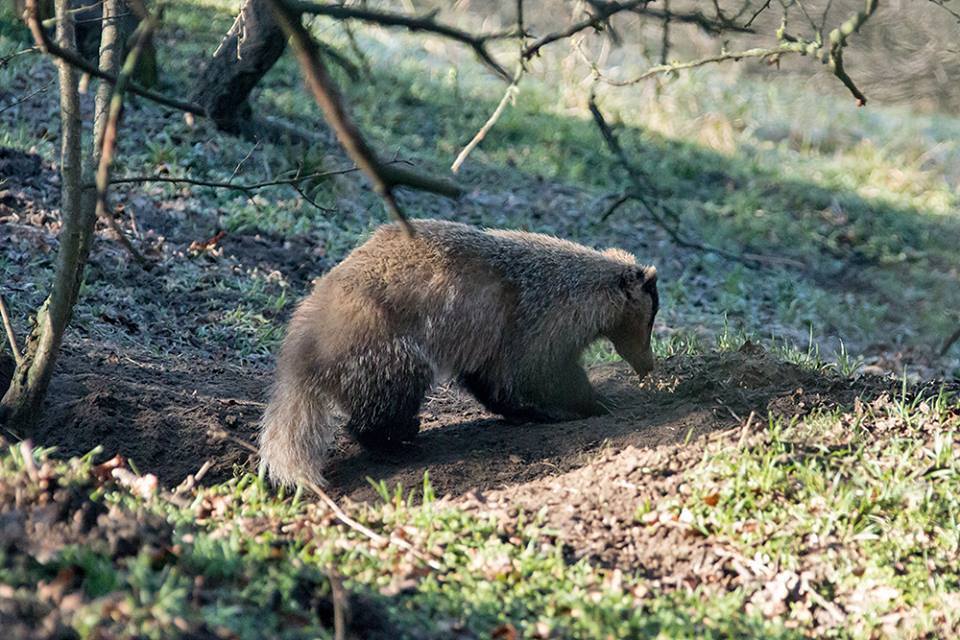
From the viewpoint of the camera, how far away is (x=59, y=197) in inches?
336

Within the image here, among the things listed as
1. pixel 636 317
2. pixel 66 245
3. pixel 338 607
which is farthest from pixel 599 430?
pixel 66 245

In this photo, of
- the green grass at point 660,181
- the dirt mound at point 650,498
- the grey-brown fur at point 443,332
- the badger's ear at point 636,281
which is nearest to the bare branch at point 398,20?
the dirt mound at point 650,498

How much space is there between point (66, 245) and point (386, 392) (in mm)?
1711

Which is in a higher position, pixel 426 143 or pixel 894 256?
pixel 426 143

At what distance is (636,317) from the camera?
6.52m

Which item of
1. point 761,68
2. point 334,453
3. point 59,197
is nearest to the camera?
point 334,453

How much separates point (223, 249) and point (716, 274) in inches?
191

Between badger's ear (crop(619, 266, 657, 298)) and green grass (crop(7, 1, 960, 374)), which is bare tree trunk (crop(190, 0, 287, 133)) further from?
badger's ear (crop(619, 266, 657, 298))

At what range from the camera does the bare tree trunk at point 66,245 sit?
4.96 meters

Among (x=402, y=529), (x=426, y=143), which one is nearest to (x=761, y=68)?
(x=426, y=143)

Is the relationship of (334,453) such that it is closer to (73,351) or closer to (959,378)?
(73,351)

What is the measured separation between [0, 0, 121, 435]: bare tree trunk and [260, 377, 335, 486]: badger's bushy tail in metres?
1.09

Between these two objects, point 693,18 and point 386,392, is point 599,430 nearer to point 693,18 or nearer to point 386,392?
point 386,392

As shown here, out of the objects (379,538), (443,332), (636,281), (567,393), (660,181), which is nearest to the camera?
(379,538)
